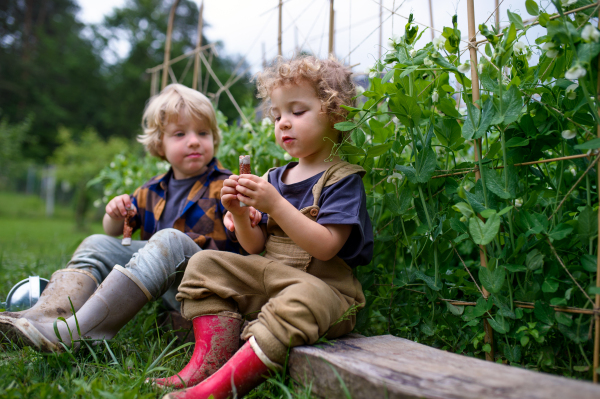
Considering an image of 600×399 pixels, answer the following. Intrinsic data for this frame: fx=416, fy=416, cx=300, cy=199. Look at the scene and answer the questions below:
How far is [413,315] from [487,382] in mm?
563

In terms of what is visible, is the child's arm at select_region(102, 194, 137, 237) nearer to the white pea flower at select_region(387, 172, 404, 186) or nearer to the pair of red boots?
the pair of red boots

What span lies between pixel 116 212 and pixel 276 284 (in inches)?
40.2

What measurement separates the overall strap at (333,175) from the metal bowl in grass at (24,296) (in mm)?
1235

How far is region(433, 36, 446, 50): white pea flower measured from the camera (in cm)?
121

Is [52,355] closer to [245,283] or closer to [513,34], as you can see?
[245,283]

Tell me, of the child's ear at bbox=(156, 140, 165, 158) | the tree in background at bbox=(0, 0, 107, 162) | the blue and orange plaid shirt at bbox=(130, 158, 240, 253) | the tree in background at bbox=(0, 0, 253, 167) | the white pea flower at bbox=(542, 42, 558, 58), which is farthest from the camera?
the tree in background at bbox=(0, 0, 253, 167)

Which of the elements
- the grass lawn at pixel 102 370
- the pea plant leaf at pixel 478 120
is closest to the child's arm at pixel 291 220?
the grass lawn at pixel 102 370

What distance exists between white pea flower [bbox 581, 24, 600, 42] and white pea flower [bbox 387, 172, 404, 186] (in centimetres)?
61

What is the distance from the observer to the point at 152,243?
1.56 metres

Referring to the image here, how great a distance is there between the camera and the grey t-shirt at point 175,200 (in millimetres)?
1897

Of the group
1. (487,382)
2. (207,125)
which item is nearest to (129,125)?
(207,125)

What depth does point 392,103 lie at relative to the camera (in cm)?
123

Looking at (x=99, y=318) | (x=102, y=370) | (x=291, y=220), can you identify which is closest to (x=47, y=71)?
(x=99, y=318)

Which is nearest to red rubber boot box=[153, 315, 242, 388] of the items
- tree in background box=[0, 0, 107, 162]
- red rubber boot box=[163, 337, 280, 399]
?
red rubber boot box=[163, 337, 280, 399]
